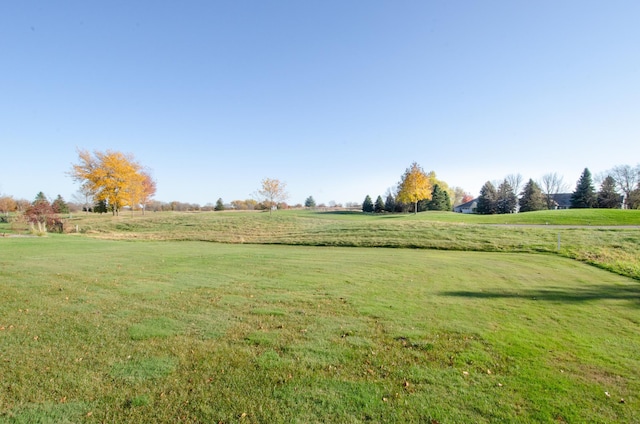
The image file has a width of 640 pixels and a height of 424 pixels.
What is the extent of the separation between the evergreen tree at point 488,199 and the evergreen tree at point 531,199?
4.92 metres

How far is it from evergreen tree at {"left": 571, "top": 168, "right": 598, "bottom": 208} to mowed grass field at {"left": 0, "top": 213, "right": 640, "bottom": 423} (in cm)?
5730

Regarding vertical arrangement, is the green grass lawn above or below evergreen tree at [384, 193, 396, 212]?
below

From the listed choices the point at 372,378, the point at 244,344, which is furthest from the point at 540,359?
the point at 244,344

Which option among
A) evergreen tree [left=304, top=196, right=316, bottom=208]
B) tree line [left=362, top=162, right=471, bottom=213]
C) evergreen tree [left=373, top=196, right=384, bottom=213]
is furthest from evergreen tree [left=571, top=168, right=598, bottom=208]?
evergreen tree [left=304, top=196, right=316, bottom=208]

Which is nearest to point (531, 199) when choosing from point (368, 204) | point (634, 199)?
point (634, 199)

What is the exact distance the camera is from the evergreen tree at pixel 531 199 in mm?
58681

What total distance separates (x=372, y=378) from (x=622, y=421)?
2479 mm

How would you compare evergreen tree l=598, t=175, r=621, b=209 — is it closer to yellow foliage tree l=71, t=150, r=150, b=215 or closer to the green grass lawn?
the green grass lawn

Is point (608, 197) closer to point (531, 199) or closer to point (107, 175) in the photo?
point (531, 199)

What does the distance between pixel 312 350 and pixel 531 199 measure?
224ft

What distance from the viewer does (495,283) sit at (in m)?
8.81

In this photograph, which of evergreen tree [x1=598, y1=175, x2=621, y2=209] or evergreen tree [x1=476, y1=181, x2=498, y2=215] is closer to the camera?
evergreen tree [x1=598, y1=175, x2=621, y2=209]

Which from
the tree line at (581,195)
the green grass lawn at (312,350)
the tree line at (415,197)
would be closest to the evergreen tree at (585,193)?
the tree line at (581,195)

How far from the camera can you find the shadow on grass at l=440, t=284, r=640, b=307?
23.9ft
